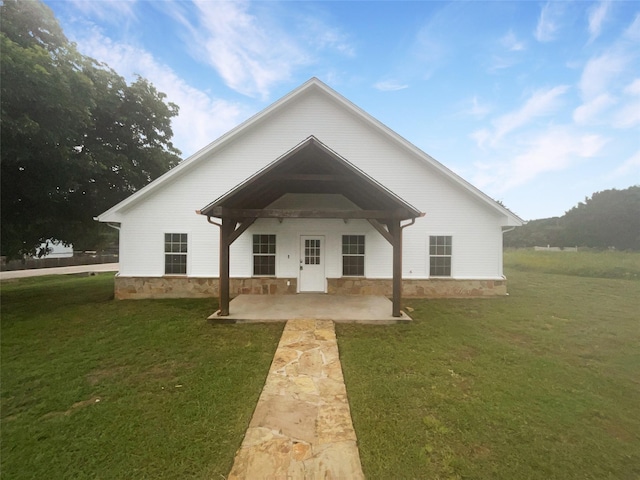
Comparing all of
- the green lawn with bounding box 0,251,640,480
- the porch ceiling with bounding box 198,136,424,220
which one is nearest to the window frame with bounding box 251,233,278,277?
the porch ceiling with bounding box 198,136,424,220

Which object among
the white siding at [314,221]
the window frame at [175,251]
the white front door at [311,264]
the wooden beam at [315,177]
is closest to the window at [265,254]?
the white siding at [314,221]

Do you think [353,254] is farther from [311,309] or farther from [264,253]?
[264,253]

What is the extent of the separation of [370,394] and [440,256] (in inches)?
304

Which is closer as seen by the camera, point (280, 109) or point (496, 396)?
point (496, 396)

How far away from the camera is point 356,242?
10.1 m

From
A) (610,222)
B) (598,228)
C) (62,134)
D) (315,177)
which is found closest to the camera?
(315,177)

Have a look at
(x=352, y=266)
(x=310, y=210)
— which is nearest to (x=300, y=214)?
(x=310, y=210)

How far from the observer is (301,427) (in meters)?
3.14

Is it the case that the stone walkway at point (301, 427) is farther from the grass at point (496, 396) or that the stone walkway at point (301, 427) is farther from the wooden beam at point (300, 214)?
the wooden beam at point (300, 214)

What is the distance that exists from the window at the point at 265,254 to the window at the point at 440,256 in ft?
20.3

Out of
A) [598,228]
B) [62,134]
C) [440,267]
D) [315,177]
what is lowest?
[440,267]

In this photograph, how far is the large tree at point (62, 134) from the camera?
7.81m

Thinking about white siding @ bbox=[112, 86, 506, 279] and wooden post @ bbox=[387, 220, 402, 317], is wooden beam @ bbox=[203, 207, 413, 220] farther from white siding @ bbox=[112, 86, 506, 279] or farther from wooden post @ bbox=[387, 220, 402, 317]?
white siding @ bbox=[112, 86, 506, 279]

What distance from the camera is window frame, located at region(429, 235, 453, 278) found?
10.2m
